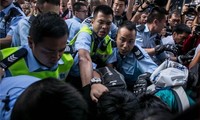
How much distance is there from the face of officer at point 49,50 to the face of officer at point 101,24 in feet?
3.33

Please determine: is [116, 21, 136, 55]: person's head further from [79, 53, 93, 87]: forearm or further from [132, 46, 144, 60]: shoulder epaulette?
[79, 53, 93, 87]: forearm

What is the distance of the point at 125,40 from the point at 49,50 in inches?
48.9

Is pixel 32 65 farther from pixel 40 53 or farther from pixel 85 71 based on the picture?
pixel 85 71

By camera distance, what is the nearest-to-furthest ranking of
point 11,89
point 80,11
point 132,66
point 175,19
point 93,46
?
1. point 11,89
2. point 93,46
3. point 132,66
4. point 80,11
5. point 175,19

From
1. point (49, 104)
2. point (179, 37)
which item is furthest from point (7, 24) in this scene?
point (179, 37)

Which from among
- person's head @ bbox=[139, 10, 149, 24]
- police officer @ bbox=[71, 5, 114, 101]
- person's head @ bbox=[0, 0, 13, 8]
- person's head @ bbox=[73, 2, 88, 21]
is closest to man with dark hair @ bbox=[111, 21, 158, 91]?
police officer @ bbox=[71, 5, 114, 101]

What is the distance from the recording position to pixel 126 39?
256cm

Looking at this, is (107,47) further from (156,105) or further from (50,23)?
(156,105)

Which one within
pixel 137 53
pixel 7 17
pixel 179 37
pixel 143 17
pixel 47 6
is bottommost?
pixel 179 37

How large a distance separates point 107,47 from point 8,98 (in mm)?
1469

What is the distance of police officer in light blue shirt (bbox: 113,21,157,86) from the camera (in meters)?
2.42

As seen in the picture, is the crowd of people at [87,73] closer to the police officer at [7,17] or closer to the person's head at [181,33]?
the police officer at [7,17]

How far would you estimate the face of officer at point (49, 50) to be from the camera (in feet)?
4.57

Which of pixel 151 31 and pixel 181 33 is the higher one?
pixel 151 31
